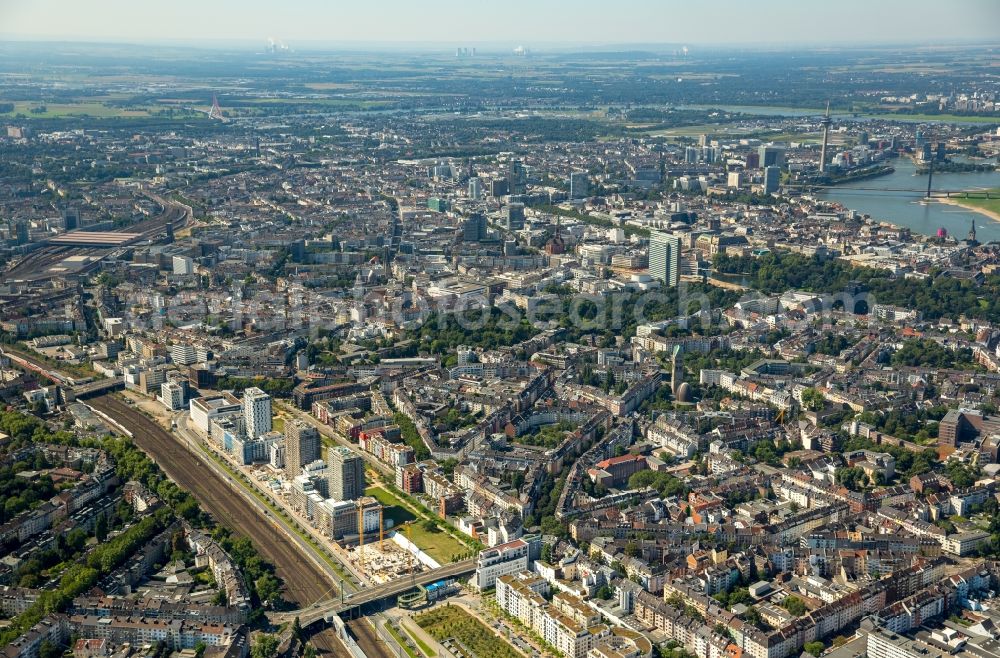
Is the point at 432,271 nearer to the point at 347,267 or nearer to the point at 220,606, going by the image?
the point at 347,267

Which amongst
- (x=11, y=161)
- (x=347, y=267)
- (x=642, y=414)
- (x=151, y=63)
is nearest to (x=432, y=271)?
(x=347, y=267)

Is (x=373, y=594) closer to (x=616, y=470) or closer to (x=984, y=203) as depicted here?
(x=616, y=470)

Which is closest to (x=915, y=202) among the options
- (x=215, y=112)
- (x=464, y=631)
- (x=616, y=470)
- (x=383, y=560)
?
(x=616, y=470)

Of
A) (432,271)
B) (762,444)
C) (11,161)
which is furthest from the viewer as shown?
(11,161)

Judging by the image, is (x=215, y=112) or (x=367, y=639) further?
(x=215, y=112)

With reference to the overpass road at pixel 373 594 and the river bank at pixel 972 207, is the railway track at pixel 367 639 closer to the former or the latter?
the overpass road at pixel 373 594

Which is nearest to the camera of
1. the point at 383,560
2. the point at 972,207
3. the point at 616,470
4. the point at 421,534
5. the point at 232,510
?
the point at 383,560

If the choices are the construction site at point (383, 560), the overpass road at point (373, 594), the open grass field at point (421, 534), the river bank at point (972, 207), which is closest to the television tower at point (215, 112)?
the river bank at point (972, 207)
